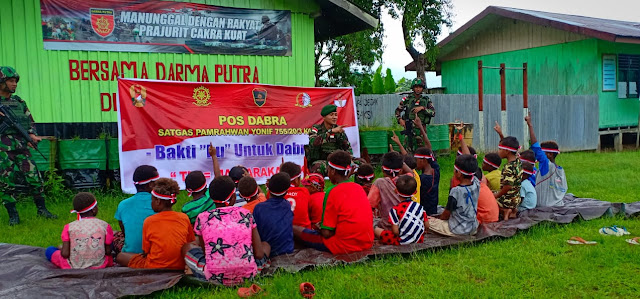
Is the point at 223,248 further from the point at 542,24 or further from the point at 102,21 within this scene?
the point at 542,24

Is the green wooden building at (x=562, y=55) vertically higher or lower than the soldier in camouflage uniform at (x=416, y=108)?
higher

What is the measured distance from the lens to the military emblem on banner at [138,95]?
7766 mm

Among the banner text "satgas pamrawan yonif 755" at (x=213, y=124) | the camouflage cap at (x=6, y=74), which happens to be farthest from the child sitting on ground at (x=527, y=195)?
the camouflage cap at (x=6, y=74)

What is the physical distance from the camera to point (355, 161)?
22.3 ft

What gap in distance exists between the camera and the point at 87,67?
9.16m

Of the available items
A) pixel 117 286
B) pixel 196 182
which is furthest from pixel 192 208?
pixel 117 286

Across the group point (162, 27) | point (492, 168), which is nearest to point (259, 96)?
point (162, 27)

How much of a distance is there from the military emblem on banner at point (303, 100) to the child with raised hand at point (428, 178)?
3.54 meters

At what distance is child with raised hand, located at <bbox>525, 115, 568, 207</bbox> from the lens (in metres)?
6.62

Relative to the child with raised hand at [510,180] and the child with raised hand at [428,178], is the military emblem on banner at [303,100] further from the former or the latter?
the child with raised hand at [510,180]

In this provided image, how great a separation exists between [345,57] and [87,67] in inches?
567

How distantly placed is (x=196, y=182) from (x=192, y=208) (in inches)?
10.0

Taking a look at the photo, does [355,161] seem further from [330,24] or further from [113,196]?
[330,24]

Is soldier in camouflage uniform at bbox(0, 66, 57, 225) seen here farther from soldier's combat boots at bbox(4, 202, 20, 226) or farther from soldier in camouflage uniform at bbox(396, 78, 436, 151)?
soldier in camouflage uniform at bbox(396, 78, 436, 151)
